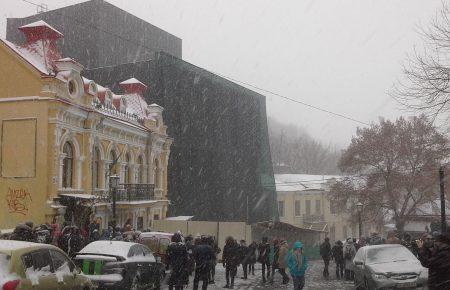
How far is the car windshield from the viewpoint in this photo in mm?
15008

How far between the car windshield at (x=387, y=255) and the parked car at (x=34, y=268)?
806 centimetres

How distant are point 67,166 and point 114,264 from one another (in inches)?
610

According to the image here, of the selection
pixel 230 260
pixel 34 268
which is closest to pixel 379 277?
pixel 230 260

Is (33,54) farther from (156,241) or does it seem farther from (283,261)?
(283,261)

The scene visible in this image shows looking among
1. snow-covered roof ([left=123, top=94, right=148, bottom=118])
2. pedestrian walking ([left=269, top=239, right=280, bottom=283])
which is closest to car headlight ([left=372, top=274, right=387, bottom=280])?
pedestrian walking ([left=269, top=239, right=280, bottom=283])

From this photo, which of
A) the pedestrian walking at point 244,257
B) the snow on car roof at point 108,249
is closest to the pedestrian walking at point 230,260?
the pedestrian walking at point 244,257

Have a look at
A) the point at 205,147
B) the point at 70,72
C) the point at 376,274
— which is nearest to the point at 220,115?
the point at 205,147

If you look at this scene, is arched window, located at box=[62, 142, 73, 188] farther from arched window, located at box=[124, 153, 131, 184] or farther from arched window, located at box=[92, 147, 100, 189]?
arched window, located at box=[124, 153, 131, 184]

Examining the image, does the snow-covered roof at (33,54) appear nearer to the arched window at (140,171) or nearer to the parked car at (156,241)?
the arched window at (140,171)

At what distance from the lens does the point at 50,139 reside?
25625mm

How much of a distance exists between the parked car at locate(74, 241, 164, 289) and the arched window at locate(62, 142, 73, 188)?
13837 millimetres

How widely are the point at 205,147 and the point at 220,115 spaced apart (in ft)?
11.9

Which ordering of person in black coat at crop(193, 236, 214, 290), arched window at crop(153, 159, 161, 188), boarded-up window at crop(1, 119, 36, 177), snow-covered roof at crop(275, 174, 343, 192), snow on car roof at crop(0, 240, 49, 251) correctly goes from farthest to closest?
snow-covered roof at crop(275, 174, 343, 192) → arched window at crop(153, 159, 161, 188) → boarded-up window at crop(1, 119, 36, 177) → person in black coat at crop(193, 236, 214, 290) → snow on car roof at crop(0, 240, 49, 251)

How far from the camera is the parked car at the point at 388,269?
549 inches
